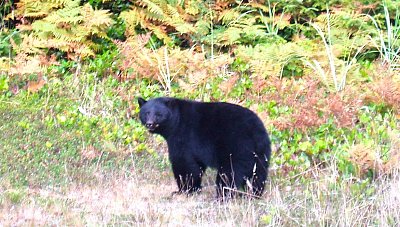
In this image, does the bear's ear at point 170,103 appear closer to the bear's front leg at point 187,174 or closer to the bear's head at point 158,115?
the bear's head at point 158,115

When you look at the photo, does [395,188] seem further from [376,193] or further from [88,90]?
[88,90]

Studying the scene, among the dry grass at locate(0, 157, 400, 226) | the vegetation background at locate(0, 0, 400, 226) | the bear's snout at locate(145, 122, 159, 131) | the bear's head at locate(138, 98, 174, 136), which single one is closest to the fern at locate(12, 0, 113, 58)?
the vegetation background at locate(0, 0, 400, 226)

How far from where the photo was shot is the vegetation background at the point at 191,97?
319 inches

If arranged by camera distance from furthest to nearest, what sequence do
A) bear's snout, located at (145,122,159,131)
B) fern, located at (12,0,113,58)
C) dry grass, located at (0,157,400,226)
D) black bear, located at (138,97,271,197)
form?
fern, located at (12,0,113,58) < bear's snout, located at (145,122,159,131) < black bear, located at (138,97,271,197) < dry grass, located at (0,157,400,226)

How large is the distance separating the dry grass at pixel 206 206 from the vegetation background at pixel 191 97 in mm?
21

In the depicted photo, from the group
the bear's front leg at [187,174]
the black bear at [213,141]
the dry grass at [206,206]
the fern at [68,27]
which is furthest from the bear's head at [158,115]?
the fern at [68,27]

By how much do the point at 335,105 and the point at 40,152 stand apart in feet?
13.4

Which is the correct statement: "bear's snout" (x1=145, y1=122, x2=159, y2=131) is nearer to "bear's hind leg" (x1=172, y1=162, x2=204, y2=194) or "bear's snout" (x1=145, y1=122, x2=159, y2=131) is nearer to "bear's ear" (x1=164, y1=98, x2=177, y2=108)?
"bear's ear" (x1=164, y1=98, x2=177, y2=108)

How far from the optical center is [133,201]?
8.39 metres

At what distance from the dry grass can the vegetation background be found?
21 millimetres

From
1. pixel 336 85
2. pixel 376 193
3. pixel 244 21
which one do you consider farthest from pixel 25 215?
pixel 244 21

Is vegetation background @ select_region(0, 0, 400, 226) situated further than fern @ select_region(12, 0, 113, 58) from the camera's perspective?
No

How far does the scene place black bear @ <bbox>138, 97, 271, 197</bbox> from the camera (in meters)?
8.25

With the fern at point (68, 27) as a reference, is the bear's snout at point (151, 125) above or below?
above
